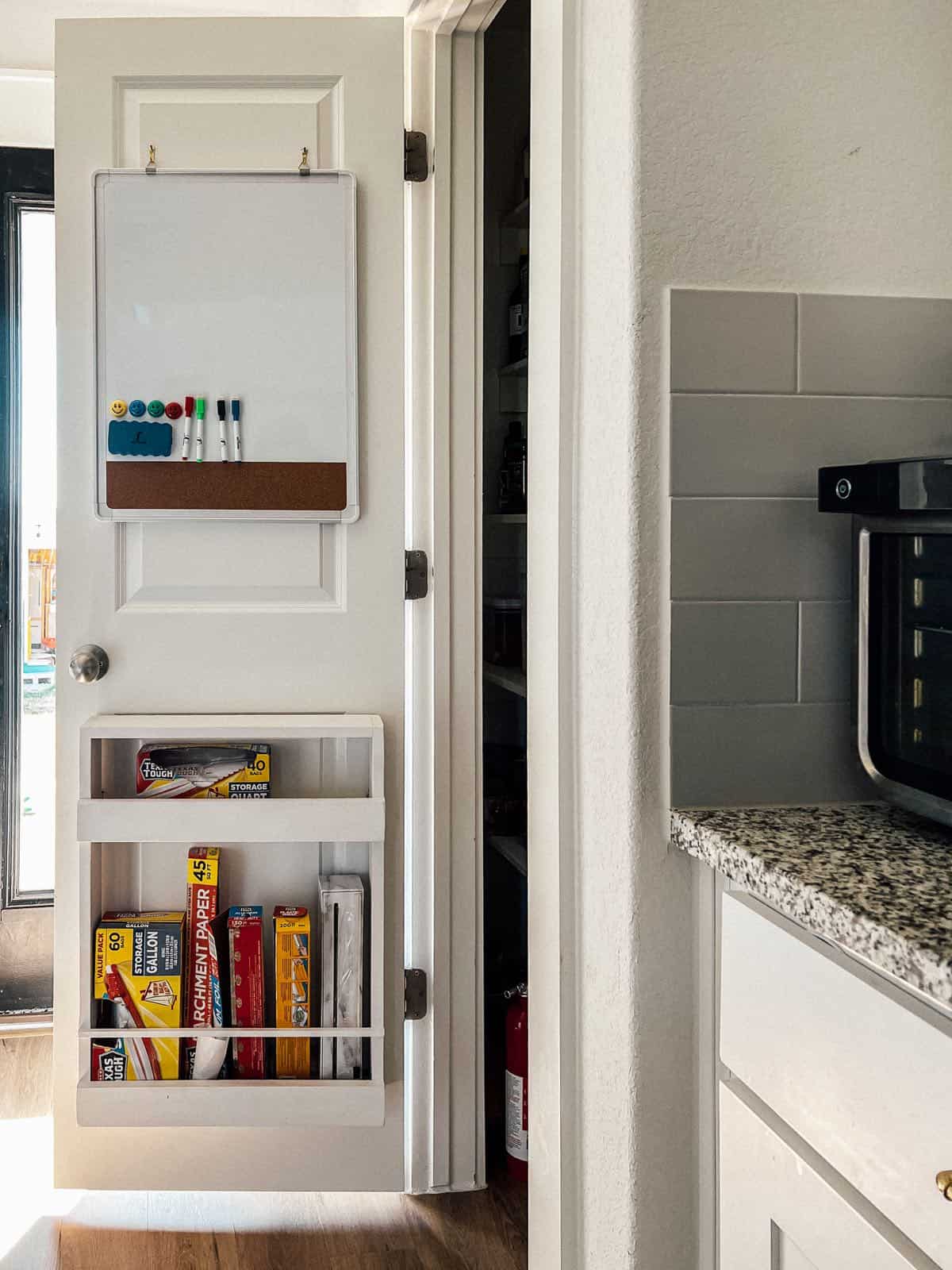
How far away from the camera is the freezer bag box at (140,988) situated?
1771 mm

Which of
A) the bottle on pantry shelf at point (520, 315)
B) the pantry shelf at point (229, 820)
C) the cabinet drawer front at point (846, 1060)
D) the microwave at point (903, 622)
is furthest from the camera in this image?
the bottle on pantry shelf at point (520, 315)

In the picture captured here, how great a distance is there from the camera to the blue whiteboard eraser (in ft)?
5.73

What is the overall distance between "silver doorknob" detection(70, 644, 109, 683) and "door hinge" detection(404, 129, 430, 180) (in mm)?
948

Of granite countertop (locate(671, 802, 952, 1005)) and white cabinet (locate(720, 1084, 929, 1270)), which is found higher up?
granite countertop (locate(671, 802, 952, 1005))

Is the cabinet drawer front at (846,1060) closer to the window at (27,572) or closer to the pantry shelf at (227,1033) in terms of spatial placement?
the pantry shelf at (227,1033)

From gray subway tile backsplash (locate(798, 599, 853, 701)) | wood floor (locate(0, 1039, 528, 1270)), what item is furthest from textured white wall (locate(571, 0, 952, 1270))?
wood floor (locate(0, 1039, 528, 1270))

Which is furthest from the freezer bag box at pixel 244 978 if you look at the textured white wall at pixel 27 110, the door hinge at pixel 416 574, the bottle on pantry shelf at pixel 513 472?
the textured white wall at pixel 27 110

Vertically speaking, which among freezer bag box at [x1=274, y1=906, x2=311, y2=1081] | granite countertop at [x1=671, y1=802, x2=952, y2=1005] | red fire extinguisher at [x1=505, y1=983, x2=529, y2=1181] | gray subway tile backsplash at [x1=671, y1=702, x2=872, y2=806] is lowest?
red fire extinguisher at [x1=505, y1=983, x2=529, y2=1181]

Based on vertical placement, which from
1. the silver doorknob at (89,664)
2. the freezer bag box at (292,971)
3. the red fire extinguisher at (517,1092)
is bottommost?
the red fire extinguisher at (517,1092)

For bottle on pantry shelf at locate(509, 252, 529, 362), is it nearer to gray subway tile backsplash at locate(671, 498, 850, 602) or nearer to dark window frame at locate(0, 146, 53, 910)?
dark window frame at locate(0, 146, 53, 910)

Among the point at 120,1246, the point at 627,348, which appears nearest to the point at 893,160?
the point at 627,348

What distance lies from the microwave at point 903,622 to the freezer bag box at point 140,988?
4.17 ft

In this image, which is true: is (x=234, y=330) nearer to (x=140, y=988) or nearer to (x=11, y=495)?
(x=11, y=495)

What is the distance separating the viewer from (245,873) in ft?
6.04
